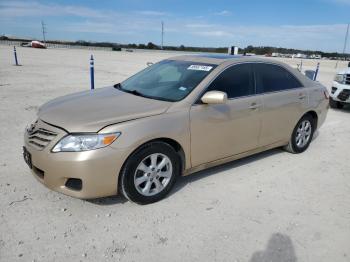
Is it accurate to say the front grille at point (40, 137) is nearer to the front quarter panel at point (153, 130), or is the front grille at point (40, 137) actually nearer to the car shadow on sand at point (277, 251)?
the front quarter panel at point (153, 130)

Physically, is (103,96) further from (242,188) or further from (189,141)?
(242,188)

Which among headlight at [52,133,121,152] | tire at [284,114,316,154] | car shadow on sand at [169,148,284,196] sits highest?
headlight at [52,133,121,152]

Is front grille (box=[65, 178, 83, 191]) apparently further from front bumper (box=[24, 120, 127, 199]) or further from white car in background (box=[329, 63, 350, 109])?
white car in background (box=[329, 63, 350, 109])

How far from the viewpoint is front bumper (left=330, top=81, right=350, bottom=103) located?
28.6 ft

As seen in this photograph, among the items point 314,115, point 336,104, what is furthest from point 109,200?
point 336,104

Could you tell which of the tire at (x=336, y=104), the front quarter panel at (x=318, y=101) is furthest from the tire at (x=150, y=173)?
the tire at (x=336, y=104)

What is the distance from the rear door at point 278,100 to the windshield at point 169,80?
947 millimetres

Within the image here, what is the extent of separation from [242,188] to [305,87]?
224 cm

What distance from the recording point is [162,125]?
336 cm

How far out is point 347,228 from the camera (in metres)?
3.28

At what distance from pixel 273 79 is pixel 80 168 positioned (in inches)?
122

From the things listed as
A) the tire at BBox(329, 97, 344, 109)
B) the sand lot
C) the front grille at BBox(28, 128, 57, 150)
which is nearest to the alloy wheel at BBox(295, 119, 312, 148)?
the sand lot

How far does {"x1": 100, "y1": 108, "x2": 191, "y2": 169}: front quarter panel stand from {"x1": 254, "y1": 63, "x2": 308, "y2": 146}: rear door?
141cm

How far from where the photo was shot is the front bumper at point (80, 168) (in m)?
3.01
